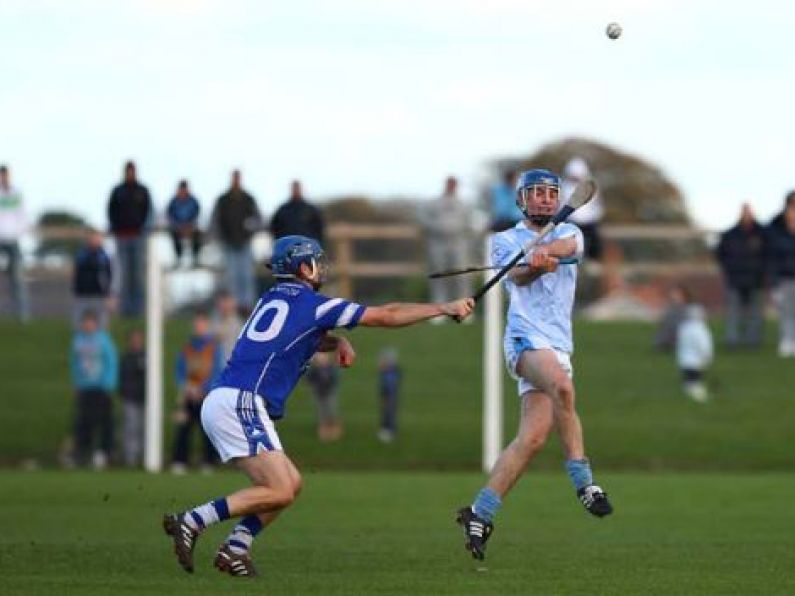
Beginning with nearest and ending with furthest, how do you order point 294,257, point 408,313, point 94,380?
point 408,313
point 294,257
point 94,380

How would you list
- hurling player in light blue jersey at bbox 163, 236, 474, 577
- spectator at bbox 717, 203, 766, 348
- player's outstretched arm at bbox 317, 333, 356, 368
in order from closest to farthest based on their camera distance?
hurling player in light blue jersey at bbox 163, 236, 474, 577 → player's outstretched arm at bbox 317, 333, 356, 368 → spectator at bbox 717, 203, 766, 348

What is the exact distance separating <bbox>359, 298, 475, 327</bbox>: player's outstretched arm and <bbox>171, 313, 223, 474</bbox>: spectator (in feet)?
53.5

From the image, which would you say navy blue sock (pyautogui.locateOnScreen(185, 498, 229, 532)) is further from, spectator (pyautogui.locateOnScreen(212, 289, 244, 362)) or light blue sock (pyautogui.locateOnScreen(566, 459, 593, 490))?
spectator (pyautogui.locateOnScreen(212, 289, 244, 362))

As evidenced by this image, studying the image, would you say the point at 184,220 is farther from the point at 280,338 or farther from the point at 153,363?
the point at 280,338

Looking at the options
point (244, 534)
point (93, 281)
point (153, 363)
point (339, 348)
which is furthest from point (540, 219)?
point (93, 281)

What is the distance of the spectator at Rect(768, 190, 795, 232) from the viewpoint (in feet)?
108

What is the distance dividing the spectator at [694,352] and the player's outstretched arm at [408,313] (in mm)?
21182

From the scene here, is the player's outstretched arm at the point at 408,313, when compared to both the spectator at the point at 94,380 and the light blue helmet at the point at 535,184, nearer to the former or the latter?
the light blue helmet at the point at 535,184

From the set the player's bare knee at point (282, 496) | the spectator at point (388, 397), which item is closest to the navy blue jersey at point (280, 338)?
the player's bare knee at point (282, 496)

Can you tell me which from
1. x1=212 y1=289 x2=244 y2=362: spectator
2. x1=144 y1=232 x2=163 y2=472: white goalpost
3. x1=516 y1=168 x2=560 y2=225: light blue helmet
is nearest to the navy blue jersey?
x1=516 y1=168 x2=560 y2=225: light blue helmet

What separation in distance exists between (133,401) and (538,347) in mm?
16952

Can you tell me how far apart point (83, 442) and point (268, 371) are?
18610 millimetres

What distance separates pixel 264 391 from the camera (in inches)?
514

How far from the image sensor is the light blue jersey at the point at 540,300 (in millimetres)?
14492
